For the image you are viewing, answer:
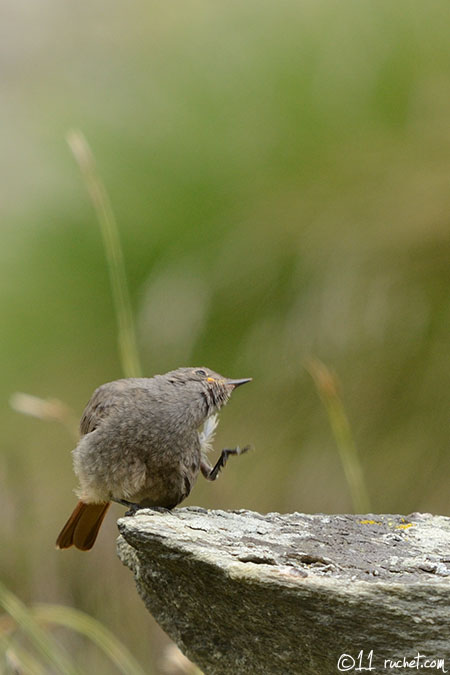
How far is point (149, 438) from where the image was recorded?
167 centimetres

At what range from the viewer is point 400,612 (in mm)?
1162

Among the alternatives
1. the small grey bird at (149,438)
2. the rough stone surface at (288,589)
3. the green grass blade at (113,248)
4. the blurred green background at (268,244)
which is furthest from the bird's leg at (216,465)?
the blurred green background at (268,244)

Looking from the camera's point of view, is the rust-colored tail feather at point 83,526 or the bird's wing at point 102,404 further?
the rust-colored tail feather at point 83,526

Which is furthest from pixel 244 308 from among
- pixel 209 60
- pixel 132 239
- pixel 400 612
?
pixel 400 612

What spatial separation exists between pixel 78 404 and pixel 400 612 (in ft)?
5.89

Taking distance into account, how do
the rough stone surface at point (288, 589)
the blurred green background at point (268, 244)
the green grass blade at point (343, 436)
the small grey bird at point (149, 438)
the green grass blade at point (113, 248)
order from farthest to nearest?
the blurred green background at point (268, 244)
the green grass blade at point (343, 436)
the green grass blade at point (113, 248)
the small grey bird at point (149, 438)
the rough stone surface at point (288, 589)

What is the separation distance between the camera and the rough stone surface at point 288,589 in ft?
3.86

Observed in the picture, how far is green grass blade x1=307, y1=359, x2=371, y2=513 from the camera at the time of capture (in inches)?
87.1

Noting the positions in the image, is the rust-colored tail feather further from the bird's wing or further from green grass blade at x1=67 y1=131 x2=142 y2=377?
green grass blade at x1=67 y1=131 x2=142 y2=377

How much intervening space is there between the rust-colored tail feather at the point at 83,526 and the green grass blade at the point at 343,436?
0.60 metres

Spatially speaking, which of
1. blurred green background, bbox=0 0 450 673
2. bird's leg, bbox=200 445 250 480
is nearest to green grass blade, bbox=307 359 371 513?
blurred green background, bbox=0 0 450 673

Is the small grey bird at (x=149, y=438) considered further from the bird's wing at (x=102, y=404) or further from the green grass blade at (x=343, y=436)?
the green grass blade at (x=343, y=436)

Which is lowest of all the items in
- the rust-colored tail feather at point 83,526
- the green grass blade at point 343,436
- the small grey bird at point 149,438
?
the green grass blade at point 343,436

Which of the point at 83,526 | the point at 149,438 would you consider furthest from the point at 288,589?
the point at 83,526
